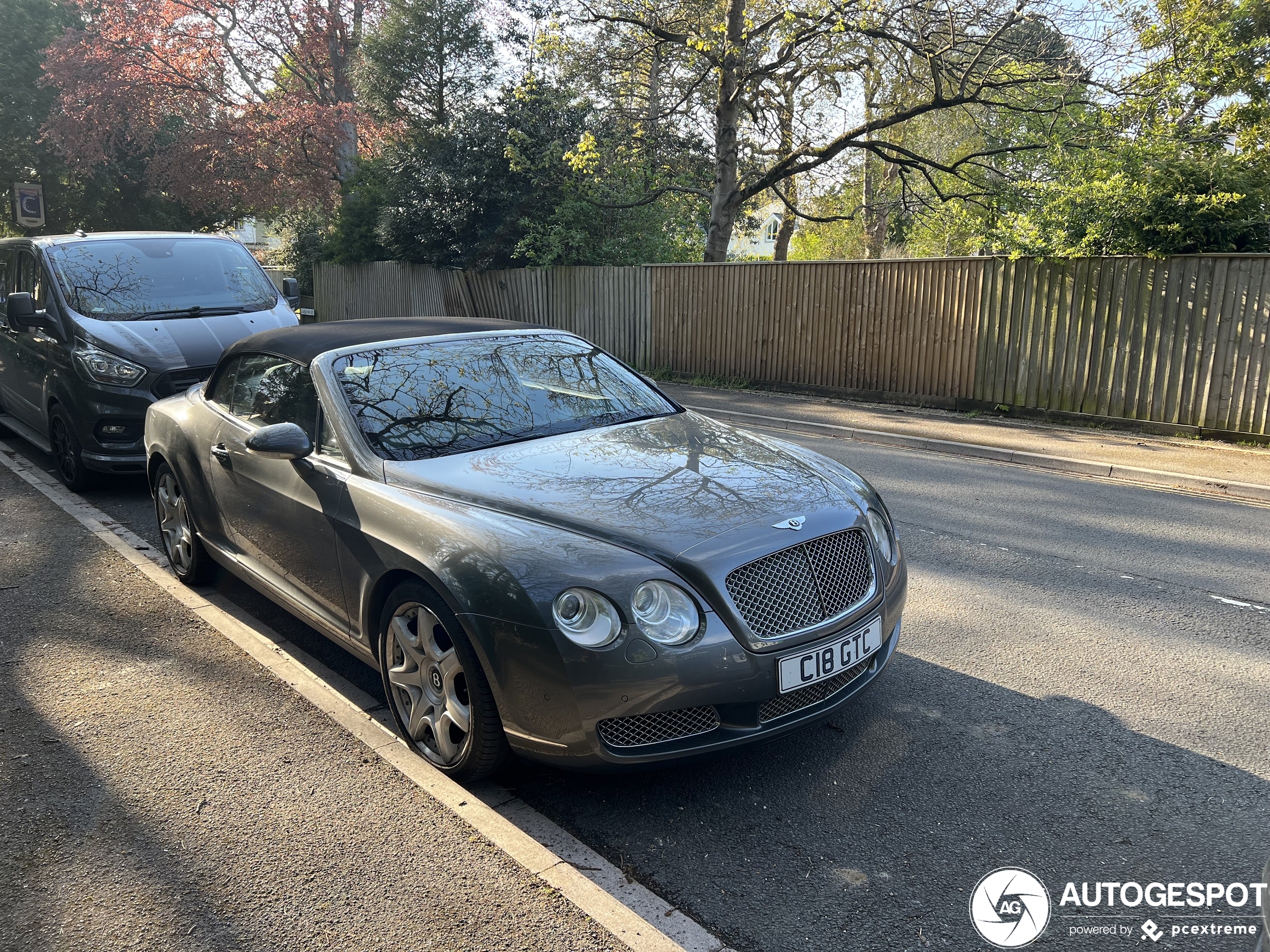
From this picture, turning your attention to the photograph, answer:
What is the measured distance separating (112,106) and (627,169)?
50.5 ft

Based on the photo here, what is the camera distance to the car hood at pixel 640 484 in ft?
11.0

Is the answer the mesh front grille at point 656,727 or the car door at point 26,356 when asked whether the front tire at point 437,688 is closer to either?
the mesh front grille at point 656,727

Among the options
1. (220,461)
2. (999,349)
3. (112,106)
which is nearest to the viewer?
(220,461)

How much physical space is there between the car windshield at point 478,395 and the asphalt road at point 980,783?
1.21 meters

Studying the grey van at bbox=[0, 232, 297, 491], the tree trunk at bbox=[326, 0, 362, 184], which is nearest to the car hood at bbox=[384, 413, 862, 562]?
the grey van at bbox=[0, 232, 297, 491]

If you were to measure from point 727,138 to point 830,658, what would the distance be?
1525cm

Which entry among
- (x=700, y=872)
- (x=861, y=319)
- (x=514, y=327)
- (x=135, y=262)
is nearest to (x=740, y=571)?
(x=700, y=872)

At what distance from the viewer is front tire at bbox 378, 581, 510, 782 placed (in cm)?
330

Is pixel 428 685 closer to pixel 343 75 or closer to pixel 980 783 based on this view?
pixel 980 783

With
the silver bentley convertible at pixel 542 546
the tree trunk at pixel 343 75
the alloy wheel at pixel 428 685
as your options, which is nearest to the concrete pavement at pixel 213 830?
the alloy wheel at pixel 428 685

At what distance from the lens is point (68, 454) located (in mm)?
7742

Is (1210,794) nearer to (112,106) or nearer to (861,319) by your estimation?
(861,319)

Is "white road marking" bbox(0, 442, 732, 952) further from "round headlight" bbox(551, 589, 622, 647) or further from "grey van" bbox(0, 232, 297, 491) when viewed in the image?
"grey van" bbox(0, 232, 297, 491)

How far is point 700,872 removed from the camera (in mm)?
2984
